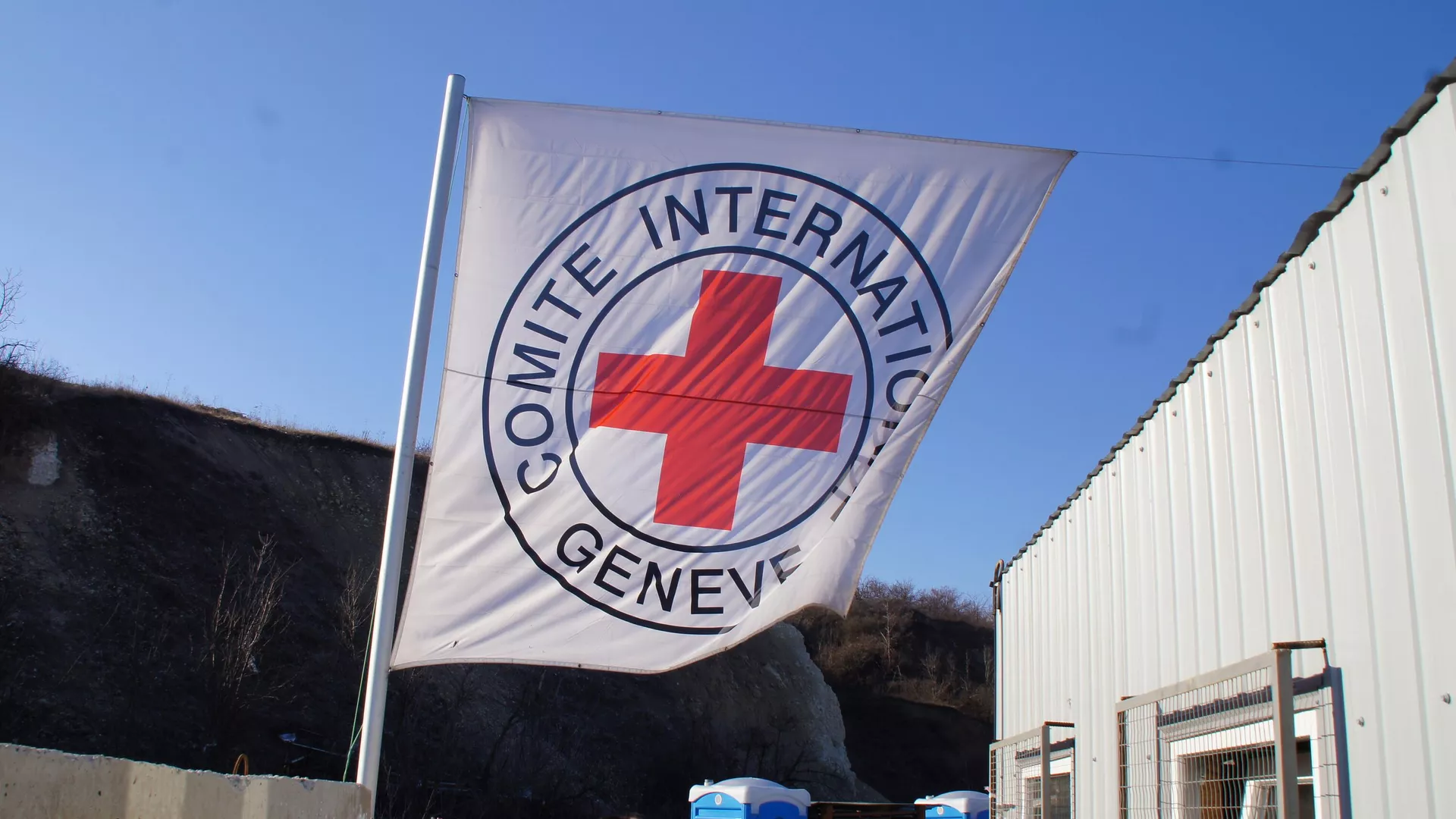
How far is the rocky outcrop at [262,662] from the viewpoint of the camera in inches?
875

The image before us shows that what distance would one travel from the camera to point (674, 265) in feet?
16.3

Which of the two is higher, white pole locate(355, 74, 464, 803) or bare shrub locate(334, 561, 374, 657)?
bare shrub locate(334, 561, 374, 657)

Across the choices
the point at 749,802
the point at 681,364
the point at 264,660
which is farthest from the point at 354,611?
the point at 681,364

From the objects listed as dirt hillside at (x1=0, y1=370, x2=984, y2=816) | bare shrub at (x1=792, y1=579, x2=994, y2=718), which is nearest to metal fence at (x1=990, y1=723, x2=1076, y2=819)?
dirt hillside at (x1=0, y1=370, x2=984, y2=816)

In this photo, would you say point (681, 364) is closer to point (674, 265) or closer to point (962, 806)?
point (674, 265)

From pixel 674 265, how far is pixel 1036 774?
502 centimetres

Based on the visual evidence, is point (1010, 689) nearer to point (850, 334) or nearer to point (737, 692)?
point (850, 334)

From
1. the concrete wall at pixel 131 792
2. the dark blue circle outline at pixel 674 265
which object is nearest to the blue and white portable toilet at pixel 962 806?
the dark blue circle outline at pixel 674 265

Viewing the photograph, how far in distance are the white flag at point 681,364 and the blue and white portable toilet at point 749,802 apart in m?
13.1

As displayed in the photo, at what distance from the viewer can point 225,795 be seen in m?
2.84

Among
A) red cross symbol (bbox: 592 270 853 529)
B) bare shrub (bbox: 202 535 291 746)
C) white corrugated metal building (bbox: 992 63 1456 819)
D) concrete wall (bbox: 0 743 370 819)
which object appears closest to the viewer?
concrete wall (bbox: 0 743 370 819)

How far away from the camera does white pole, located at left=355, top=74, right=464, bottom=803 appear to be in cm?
441

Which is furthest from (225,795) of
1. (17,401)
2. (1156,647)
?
(17,401)

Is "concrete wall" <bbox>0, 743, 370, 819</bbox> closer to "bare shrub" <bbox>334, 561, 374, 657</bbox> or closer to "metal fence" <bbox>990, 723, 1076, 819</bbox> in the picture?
"metal fence" <bbox>990, 723, 1076, 819</bbox>
